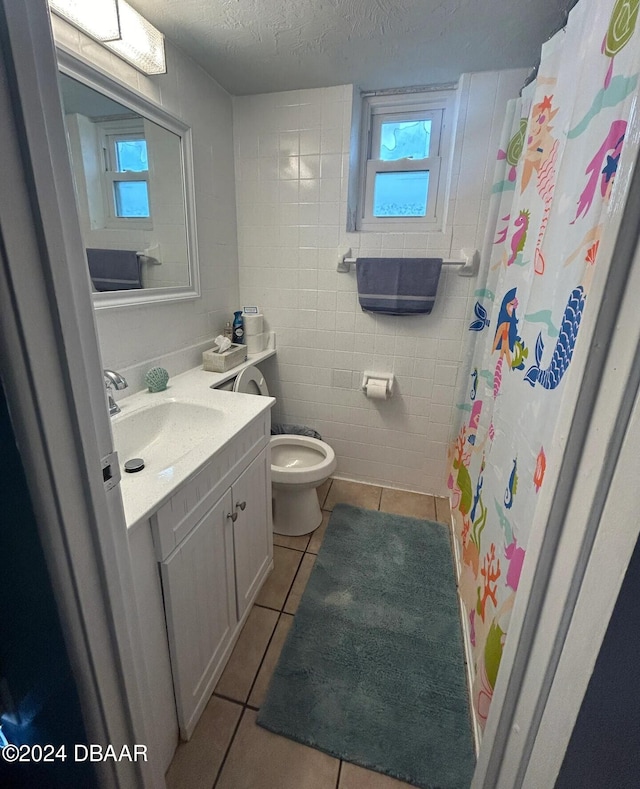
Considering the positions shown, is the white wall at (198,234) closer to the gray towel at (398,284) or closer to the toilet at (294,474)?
the toilet at (294,474)

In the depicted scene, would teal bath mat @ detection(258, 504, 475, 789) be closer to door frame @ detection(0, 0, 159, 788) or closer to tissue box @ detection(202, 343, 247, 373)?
door frame @ detection(0, 0, 159, 788)

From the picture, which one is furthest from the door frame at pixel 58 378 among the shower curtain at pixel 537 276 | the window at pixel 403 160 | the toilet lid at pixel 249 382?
the window at pixel 403 160

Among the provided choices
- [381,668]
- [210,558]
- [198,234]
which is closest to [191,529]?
[210,558]

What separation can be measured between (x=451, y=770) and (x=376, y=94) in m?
2.72

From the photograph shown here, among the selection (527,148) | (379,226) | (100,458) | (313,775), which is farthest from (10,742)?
(379,226)

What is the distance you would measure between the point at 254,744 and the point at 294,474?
0.92 metres

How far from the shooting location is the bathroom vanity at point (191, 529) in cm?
87

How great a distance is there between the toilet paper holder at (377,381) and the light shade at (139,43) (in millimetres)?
1589

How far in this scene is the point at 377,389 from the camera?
79.7 inches

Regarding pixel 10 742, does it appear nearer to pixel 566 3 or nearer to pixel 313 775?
pixel 313 775

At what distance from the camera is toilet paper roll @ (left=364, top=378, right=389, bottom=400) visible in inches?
79.6

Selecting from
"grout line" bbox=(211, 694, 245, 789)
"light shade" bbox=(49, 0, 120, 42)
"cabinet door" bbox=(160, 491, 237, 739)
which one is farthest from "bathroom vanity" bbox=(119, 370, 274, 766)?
"light shade" bbox=(49, 0, 120, 42)

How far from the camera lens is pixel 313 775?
3.32 ft

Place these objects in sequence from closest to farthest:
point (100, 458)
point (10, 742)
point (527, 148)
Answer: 1. point (100, 458)
2. point (10, 742)
3. point (527, 148)
